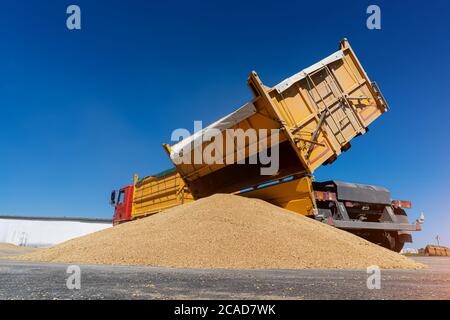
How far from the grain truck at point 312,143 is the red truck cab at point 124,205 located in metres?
7.33

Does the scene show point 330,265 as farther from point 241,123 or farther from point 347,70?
point 347,70

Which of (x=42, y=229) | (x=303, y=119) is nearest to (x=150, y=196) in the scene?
(x=303, y=119)

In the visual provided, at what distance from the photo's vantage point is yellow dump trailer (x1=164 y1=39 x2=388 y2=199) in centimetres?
719

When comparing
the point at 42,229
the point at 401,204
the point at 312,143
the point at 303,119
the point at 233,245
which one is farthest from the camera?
the point at 42,229

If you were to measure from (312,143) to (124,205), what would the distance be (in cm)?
1150

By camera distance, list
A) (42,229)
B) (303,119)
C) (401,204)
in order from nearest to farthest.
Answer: (303,119) → (401,204) → (42,229)

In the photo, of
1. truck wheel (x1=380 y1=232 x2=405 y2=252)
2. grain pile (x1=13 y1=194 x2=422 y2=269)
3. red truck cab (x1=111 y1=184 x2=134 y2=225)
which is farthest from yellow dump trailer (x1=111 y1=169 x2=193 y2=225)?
truck wheel (x1=380 y1=232 x2=405 y2=252)

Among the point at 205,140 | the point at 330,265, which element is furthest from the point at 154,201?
the point at 330,265

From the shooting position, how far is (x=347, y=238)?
618 centimetres

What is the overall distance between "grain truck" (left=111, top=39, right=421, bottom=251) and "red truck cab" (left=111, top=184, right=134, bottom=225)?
7334 mm

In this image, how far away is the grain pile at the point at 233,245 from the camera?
4918 millimetres

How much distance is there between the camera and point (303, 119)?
7.51 metres

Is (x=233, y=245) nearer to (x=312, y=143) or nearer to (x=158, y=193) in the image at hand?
(x=312, y=143)

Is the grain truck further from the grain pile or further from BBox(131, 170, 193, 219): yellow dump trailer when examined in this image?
BBox(131, 170, 193, 219): yellow dump trailer
